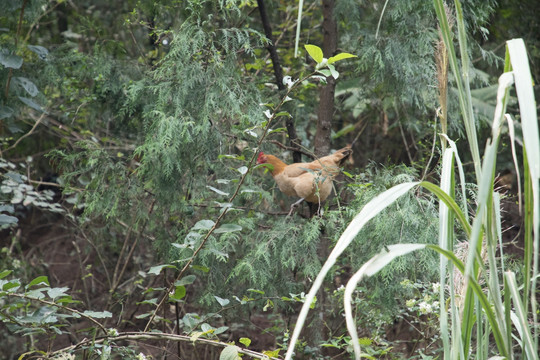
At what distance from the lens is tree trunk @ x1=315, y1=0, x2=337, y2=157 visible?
2650 mm

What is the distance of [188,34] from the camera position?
2248mm

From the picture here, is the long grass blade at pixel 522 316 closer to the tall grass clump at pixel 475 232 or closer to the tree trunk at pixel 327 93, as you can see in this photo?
the tall grass clump at pixel 475 232

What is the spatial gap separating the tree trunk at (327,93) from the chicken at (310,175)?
0.98 feet

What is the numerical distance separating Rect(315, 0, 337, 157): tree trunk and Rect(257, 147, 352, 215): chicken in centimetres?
30

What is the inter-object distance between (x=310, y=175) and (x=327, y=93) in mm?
564

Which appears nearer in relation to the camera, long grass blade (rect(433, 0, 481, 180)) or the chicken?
long grass blade (rect(433, 0, 481, 180))

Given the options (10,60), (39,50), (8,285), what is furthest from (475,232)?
(39,50)

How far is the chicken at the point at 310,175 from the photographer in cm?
231

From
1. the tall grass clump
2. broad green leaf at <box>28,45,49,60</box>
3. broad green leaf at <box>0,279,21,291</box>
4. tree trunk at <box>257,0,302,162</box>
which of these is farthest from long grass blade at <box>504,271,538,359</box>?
broad green leaf at <box>28,45,49,60</box>

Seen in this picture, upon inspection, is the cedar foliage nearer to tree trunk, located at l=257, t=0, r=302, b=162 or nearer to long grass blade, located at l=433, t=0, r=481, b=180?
tree trunk, located at l=257, t=0, r=302, b=162

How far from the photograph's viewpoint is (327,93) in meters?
2.72

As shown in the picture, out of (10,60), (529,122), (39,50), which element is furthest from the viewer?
(39,50)

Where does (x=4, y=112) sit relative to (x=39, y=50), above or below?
below

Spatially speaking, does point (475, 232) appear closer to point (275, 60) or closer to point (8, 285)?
point (8, 285)
